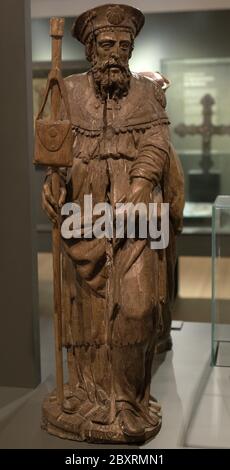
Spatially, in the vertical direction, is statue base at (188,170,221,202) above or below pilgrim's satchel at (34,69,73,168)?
below

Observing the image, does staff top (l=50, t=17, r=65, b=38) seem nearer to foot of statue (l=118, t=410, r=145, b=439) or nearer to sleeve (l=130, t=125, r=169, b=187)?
sleeve (l=130, t=125, r=169, b=187)

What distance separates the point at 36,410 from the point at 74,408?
1.13ft

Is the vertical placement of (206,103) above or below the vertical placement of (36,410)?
above

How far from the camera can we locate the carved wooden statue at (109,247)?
9.21ft

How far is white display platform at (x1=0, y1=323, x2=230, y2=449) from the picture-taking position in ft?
9.58

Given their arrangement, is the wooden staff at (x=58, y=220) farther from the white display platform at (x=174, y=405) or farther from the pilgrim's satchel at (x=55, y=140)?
the white display platform at (x=174, y=405)

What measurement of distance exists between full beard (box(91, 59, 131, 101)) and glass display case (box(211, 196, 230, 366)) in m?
1.03

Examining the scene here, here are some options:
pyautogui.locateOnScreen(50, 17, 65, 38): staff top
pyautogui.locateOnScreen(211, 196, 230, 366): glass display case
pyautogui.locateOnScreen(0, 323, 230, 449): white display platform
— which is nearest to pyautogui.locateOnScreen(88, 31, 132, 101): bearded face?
Answer: pyautogui.locateOnScreen(50, 17, 65, 38): staff top

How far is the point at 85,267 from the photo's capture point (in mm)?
2896

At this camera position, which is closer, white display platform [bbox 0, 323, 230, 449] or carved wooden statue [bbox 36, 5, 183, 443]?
carved wooden statue [bbox 36, 5, 183, 443]

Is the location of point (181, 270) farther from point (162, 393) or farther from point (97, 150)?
point (97, 150)

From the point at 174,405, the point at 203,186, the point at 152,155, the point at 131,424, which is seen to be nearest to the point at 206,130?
the point at 203,186

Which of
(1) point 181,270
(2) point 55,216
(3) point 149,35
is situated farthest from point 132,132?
(1) point 181,270

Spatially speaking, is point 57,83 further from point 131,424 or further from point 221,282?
point 221,282
